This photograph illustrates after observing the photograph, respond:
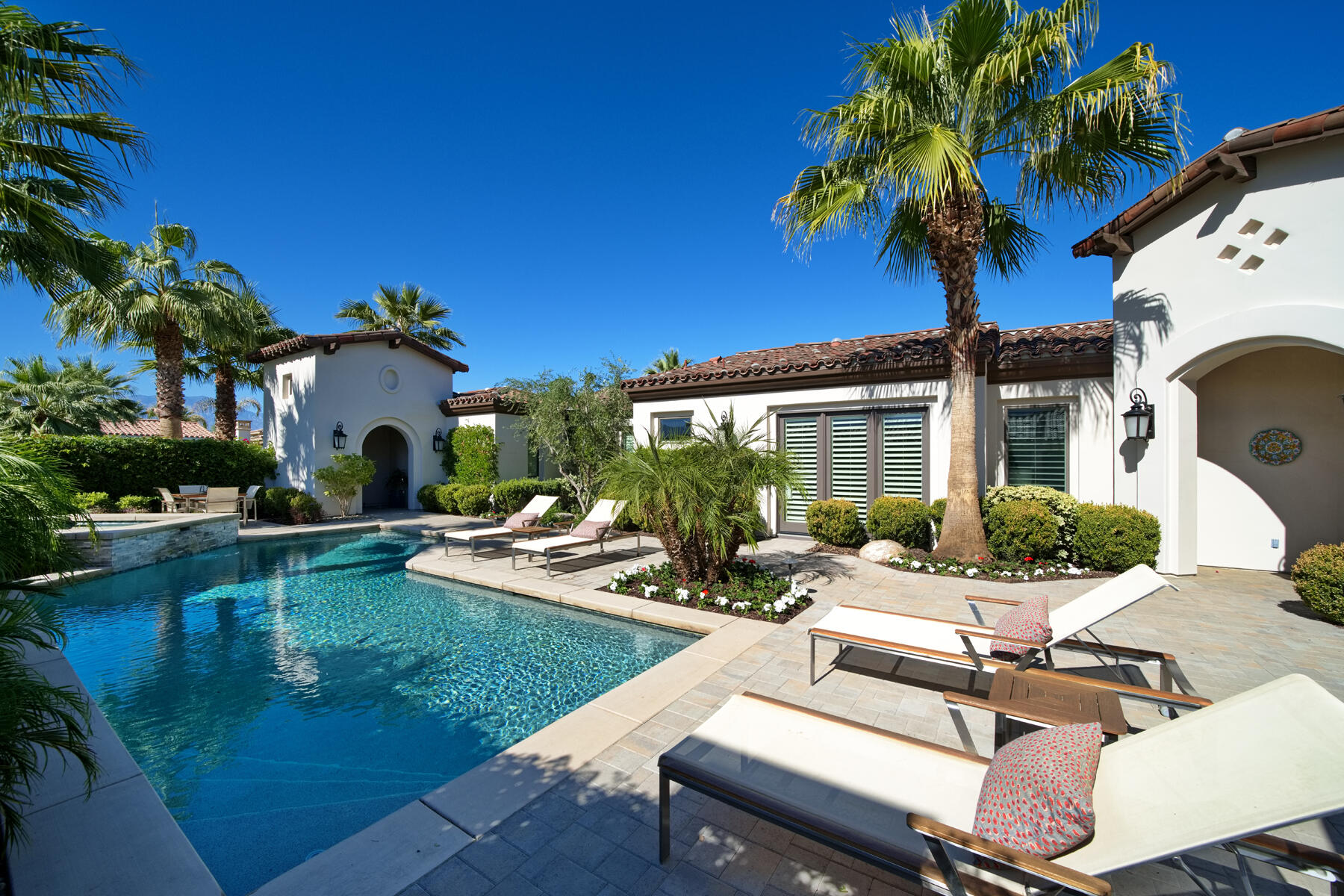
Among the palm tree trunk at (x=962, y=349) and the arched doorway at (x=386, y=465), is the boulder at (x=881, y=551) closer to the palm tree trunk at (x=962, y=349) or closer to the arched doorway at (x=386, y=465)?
the palm tree trunk at (x=962, y=349)

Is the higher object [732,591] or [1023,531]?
[1023,531]

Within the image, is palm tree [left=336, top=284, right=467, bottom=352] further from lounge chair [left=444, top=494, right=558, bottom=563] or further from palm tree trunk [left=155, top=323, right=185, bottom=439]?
lounge chair [left=444, top=494, right=558, bottom=563]

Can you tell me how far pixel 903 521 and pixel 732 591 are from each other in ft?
16.0

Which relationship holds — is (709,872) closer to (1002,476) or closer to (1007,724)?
(1007,724)

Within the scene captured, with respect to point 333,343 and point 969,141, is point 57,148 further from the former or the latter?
point 969,141

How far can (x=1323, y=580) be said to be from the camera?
634 centimetres

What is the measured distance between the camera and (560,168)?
15.7 meters

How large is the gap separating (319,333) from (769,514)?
1627 cm

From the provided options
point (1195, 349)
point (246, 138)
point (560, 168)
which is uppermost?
point (560, 168)

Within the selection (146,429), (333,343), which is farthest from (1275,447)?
(146,429)

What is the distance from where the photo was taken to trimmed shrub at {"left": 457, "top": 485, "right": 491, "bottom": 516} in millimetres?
18078

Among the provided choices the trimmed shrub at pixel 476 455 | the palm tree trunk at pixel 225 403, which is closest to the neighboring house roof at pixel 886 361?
the trimmed shrub at pixel 476 455

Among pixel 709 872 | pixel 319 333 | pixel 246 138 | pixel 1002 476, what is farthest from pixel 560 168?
pixel 709 872

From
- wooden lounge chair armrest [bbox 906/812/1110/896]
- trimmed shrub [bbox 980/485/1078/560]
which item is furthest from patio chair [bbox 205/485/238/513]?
trimmed shrub [bbox 980/485/1078/560]
